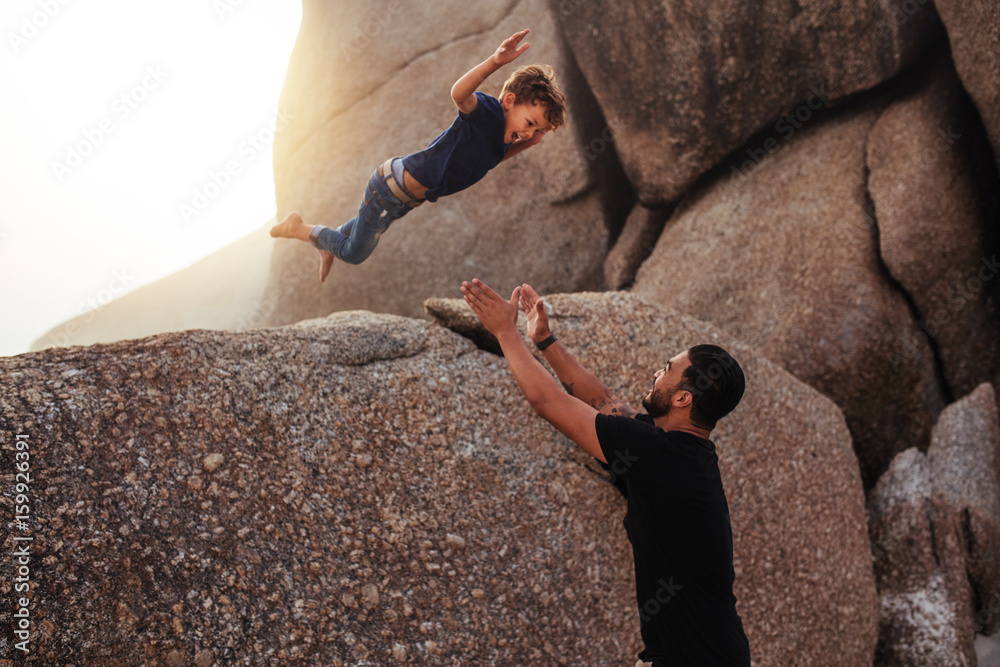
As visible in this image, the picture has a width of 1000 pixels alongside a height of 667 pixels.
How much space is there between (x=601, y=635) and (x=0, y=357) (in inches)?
128

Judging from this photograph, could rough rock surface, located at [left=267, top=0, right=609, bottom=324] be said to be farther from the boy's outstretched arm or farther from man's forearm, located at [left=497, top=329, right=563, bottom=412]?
the boy's outstretched arm

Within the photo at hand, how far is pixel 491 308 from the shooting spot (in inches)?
128

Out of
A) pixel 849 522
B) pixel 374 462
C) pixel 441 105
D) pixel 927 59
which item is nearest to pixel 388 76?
pixel 441 105

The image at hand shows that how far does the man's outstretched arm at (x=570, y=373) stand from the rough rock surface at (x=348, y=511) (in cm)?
38

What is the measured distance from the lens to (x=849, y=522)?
4871 millimetres

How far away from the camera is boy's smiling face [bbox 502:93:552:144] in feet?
9.77

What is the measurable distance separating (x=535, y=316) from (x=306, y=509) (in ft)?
4.95

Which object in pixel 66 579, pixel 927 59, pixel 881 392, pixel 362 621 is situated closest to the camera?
pixel 66 579

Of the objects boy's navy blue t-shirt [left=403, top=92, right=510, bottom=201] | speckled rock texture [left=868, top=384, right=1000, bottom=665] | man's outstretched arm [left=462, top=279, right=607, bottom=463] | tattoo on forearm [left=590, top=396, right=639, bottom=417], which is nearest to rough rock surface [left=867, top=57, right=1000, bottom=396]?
speckled rock texture [left=868, top=384, right=1000, bottom=665]

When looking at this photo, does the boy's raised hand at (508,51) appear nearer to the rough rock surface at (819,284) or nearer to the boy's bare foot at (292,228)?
the boy's bare foot at (292,228)

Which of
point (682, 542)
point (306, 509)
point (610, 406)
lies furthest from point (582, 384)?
point (306, 509)

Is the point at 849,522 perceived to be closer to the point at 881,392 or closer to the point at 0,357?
the point at 881,392

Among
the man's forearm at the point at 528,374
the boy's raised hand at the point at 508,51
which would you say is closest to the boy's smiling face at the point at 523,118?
the boy's raised hand at the point at 508,51

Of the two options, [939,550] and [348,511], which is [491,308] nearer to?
[348,511]
